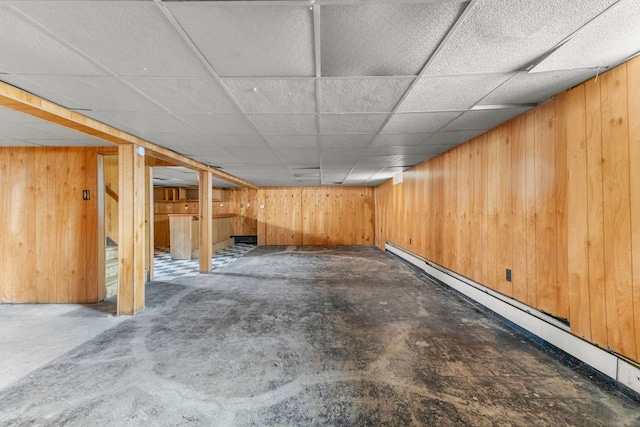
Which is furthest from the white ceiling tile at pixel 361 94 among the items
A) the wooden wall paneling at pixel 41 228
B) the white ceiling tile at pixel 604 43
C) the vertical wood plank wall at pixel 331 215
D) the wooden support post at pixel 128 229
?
the vertical wood plank wall at pixel 331 215

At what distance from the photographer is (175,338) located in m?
2.56

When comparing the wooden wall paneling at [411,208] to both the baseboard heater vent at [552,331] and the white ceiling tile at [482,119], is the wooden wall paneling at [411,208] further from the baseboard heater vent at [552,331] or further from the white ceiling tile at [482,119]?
the white ceiling tile at [482,119]

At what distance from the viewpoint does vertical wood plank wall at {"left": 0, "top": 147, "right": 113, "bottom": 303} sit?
11.9 feet

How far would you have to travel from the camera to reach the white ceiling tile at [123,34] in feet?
3.87

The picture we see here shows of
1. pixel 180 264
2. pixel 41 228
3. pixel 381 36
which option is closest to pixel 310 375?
pixel 381 36

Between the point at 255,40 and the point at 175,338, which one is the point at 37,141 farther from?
the point at 255,40

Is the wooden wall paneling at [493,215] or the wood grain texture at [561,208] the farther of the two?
the wooden wall paneling at [493,215]

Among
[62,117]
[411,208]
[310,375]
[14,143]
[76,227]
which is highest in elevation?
[14,143]

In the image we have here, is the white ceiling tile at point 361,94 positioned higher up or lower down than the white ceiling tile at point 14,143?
lower down

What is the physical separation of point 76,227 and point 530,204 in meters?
5.58

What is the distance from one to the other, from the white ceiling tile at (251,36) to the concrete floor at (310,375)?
7.02 feet

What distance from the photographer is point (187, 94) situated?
6.65 feet

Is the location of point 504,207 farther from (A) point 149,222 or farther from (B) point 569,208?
(A) point 149,222

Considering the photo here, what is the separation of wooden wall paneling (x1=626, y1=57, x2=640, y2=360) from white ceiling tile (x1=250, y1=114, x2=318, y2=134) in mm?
2252
